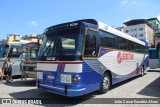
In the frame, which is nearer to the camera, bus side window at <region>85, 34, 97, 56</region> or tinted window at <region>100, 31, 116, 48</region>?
bus side window at <region>85, 34, 97, 56</region>

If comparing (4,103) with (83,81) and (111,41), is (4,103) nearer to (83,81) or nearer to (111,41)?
(83,81)

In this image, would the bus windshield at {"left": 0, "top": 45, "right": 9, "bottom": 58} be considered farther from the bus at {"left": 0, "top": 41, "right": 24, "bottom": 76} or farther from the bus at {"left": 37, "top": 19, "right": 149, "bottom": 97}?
the bus at {"left": 37, "top": 19, "right": 149, "bottom": 97}

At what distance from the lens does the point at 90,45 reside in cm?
707

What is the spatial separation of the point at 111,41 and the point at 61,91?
13.0ft

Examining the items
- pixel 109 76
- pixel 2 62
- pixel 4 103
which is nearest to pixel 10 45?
pixel 2 62

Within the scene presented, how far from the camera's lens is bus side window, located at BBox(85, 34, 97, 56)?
22.6 feet

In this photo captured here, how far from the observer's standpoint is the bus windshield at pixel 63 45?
21.7ft

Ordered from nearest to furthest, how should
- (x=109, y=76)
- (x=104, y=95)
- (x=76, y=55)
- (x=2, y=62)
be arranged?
(x=76, y=55)
(x=104, y=95)
(x=109, y=76)
(x=2, y=62)

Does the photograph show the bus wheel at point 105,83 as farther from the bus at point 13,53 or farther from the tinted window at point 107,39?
the bus at point 13,53

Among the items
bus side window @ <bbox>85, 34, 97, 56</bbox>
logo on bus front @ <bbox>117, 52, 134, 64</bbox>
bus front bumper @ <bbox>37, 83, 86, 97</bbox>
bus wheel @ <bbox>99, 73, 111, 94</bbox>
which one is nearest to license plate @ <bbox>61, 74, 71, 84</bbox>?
bus front bumper @ <bbox>37, 83, 86, 97</bbox>

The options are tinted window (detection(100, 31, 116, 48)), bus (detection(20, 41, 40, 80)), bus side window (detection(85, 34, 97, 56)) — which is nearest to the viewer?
bus side window (detection(85, 34, 97, 56))

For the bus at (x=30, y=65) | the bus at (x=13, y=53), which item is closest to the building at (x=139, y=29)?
the bus at (x=13, y=53)

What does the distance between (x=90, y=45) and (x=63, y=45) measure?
1.07 m

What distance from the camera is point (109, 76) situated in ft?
29.3
